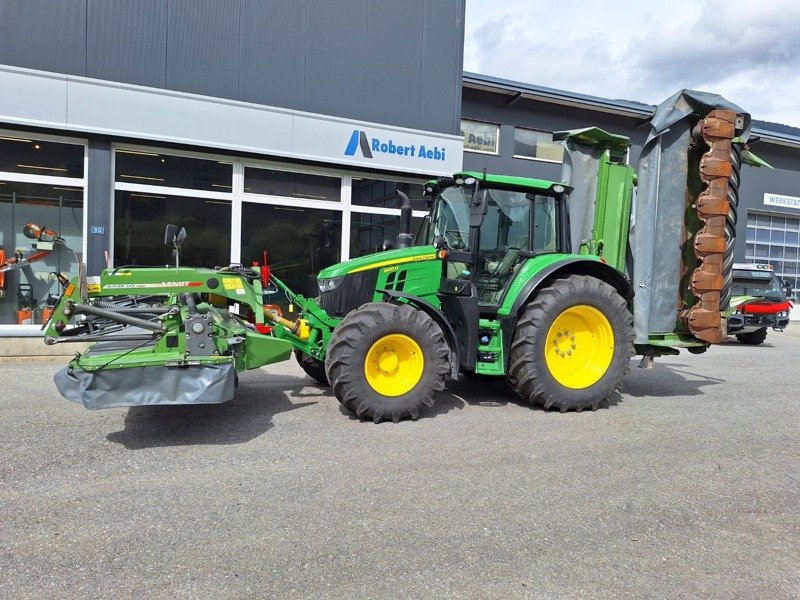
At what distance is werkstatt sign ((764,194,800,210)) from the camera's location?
1889 centimetres

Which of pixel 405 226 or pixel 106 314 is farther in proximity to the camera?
pixel 405 226

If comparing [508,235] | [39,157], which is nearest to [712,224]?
[508,235]

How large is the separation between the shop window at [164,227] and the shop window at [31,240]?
2.06ft

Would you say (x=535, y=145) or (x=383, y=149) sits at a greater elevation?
(x=535, y=145)

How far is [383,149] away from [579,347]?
598cm

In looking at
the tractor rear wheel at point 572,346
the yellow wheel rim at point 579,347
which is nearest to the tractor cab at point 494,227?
the tractor rear wheel at point 572,346

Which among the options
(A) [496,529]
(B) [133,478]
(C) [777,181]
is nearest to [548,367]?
(A) [496,529]

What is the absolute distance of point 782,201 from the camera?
→ 19.1 m

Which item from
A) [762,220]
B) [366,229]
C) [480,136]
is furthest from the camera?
[762,220]

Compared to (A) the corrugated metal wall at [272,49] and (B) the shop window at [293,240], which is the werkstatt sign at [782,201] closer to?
(A) the corrugated metal wall at [272,49]

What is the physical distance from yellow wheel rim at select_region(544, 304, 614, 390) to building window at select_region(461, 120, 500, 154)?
9248 mm

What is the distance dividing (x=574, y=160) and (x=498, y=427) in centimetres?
322

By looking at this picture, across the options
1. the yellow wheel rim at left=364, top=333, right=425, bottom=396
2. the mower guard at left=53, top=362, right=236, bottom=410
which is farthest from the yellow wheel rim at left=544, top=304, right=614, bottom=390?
the mower guard at left=53, top=362, right=236, bottom=410

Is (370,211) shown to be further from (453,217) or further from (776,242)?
(776,242)
